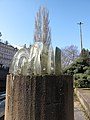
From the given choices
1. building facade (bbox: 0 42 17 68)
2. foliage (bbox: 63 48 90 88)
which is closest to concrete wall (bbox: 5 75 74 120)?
foliage (bbox: 63 48 90 88)

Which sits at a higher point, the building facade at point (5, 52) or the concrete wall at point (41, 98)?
the building facade at point (5, 52)

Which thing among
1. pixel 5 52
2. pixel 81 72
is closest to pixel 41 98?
pixel 81 72

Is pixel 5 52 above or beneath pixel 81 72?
above

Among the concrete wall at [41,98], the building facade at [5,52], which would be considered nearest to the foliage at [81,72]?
the concrete wall at [41,98]

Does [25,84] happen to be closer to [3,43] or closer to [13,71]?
[13,71]

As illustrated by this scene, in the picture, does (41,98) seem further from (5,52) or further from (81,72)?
(5,52)

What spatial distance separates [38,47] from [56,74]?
41cm

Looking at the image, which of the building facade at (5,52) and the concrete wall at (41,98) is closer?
the concrete wall at (41,98)

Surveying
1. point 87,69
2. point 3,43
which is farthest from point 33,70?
point 3,43

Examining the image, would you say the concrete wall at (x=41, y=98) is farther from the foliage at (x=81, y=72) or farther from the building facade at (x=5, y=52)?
the building facade at (x=5, y=52)

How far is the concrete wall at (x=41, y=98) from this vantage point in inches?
97.8

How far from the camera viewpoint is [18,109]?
8.39 feet

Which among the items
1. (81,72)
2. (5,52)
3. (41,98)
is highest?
(5,52)

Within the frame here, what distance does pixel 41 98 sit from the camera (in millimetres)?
2484
